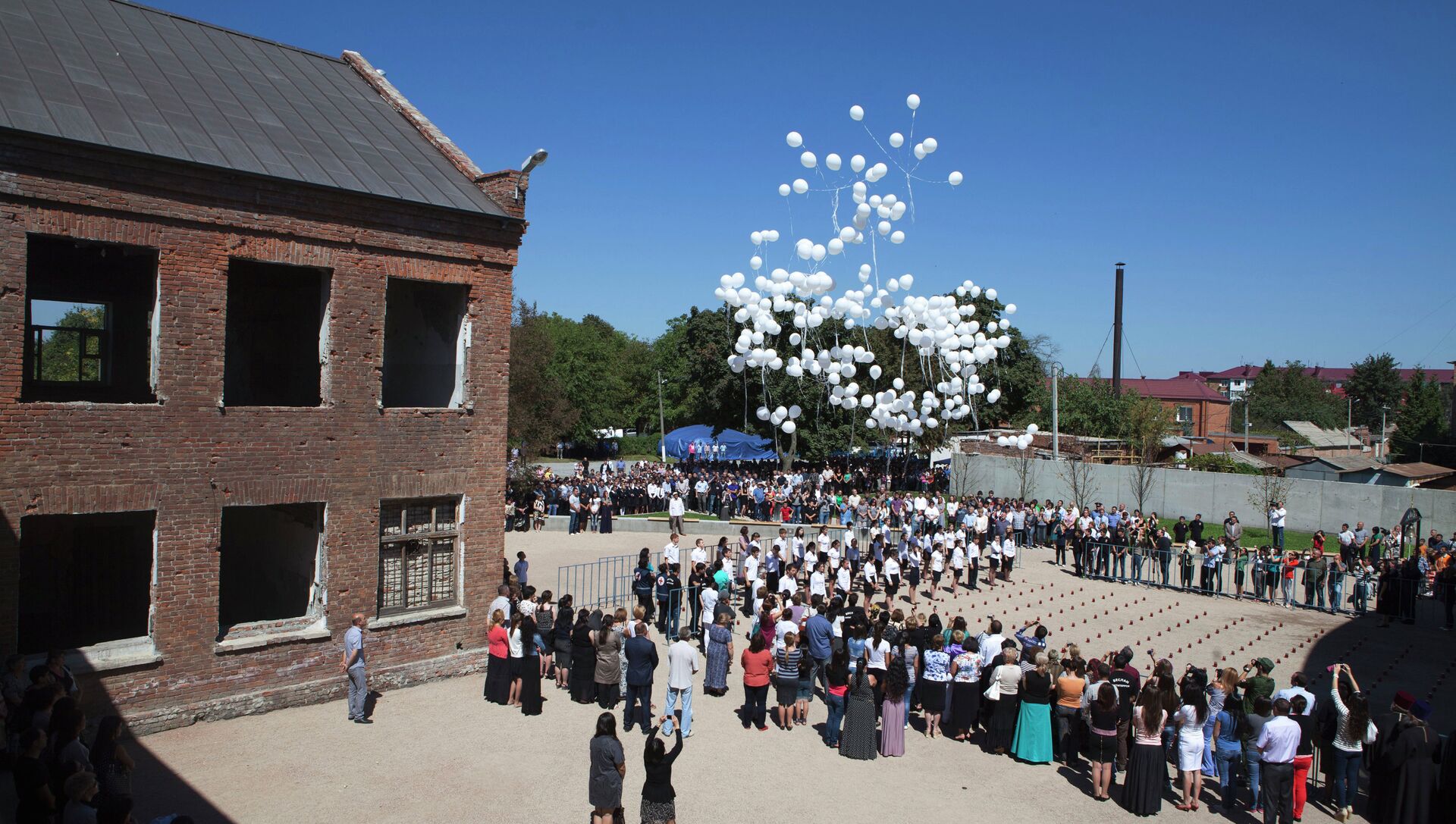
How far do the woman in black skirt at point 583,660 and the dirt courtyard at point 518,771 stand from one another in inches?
10.7

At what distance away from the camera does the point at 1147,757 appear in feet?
34.2

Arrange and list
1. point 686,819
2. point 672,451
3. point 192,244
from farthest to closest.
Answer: point 672,451 < point 192,244 < point 686,819

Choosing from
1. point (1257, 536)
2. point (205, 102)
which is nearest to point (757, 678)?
point (205, 102)

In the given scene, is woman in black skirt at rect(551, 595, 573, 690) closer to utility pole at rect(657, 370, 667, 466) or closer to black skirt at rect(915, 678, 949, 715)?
black skirt at rect(915, 678, 949, 715)

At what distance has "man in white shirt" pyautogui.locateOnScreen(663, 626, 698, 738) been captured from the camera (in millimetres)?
11883

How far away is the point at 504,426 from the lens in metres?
15.4

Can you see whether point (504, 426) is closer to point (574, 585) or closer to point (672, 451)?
point (574, 585)

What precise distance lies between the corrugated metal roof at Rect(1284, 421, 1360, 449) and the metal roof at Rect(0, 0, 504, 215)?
75.2 meters

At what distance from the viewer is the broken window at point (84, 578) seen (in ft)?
48.9

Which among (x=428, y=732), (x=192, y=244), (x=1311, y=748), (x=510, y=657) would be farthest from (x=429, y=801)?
(x=1311, y=748)

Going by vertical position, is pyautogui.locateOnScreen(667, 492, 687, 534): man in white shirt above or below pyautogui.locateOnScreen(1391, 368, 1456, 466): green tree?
below

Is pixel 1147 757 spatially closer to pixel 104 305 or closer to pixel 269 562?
pixel 269 562

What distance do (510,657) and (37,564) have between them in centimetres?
785

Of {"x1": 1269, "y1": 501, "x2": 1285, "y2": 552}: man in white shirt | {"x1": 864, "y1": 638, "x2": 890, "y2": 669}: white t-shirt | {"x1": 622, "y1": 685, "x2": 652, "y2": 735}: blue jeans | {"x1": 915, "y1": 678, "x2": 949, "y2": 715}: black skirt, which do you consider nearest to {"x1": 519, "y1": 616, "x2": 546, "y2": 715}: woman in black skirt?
{"x1": 622, "y1": 685, "x2": 652, "y2": 735}: blue jeans
